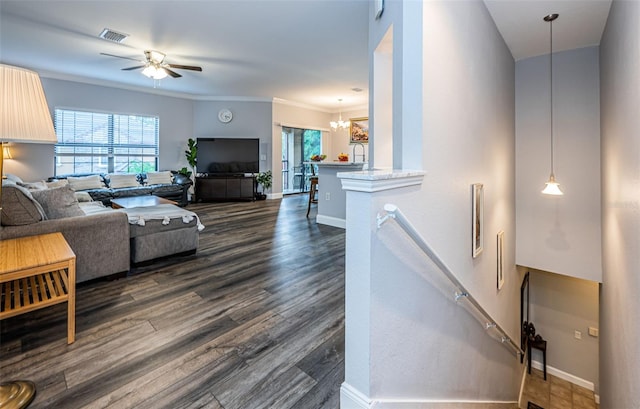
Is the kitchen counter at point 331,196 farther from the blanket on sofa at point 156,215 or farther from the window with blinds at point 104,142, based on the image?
the window with blinds at point 104,142

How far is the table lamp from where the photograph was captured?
1.40 metres

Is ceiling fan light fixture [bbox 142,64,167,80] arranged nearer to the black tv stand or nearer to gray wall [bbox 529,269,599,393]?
the black tv stand

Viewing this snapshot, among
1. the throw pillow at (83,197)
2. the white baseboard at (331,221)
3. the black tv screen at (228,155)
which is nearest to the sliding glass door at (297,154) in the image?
the black tv screen at (228,155)

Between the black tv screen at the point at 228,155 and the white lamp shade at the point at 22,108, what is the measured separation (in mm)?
6637

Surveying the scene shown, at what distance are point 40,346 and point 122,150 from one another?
6.23 m

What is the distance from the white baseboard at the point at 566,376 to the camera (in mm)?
4637

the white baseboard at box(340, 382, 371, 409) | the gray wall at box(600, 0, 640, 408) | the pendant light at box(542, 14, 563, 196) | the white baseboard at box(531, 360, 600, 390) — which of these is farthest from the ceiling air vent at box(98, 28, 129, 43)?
the white baseboard at box(531, 360, 600, 390)

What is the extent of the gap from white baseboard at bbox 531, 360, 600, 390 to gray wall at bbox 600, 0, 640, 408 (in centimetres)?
223

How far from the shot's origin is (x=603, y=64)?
3.15 meters

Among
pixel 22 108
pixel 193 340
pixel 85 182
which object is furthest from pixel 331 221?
pixel 85 182

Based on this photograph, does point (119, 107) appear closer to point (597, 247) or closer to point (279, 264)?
point (279, 264)

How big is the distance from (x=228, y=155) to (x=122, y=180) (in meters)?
2.53

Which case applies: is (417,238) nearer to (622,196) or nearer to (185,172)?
(622,196)

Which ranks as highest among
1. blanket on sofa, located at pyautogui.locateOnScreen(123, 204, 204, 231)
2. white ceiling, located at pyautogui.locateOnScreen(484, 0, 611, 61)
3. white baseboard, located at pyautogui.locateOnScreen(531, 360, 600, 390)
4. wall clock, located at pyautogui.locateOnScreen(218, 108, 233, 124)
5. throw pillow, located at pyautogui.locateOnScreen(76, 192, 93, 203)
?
wall clock, located at pyautogui.locateOnScreen(218, 108, 233, 124)
